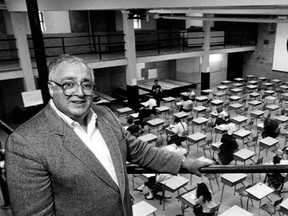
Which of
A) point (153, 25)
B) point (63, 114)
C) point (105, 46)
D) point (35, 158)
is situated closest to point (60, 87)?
point (63, 114)

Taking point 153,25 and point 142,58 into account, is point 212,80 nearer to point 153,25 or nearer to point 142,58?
point 153,25

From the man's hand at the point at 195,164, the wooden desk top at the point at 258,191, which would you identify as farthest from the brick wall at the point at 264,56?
the man's hand at the point at 195,164

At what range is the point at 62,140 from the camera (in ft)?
4.26

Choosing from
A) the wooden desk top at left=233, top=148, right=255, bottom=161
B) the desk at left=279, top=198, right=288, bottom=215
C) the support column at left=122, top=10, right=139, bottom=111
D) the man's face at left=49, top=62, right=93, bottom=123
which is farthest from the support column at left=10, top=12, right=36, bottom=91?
the man's face at left=49, top=62, right=93, bottom=123

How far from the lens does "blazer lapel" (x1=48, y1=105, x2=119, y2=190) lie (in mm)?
1309

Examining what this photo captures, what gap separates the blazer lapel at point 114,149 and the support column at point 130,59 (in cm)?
1312

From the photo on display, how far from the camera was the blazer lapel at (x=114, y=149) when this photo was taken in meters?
1.46

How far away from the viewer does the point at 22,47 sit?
11828mm

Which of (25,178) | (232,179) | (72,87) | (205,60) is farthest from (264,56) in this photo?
(25,178)

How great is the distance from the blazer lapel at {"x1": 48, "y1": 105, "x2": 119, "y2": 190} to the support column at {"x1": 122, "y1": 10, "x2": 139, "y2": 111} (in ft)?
43.7

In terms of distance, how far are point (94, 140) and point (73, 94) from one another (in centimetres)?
28

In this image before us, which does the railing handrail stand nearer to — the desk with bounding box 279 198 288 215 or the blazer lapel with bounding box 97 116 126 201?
the blazer lapel with bounding box 97 116 126 201

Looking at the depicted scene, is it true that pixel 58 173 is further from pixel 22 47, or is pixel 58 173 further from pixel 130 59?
pixel 130 59

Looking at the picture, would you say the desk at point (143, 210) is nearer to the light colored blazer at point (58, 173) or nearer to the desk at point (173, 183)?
the desk at point (173, 183)
